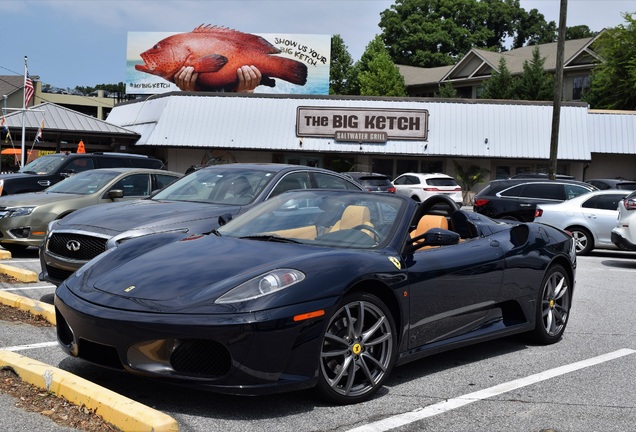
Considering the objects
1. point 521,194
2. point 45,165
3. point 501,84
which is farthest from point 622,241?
point 501,84

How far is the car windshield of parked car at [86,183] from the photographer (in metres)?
11.6

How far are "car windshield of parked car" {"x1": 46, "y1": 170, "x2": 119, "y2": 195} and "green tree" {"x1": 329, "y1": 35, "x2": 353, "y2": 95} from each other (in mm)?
62312

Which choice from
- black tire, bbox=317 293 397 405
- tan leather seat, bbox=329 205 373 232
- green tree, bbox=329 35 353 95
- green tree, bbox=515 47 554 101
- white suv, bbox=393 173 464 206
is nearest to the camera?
black tire, bbox=317 293 397 405

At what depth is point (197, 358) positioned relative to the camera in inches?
167

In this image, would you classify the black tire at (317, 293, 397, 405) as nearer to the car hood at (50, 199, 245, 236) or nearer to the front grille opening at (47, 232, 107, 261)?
the car hood at (50, 199, 245, 236)

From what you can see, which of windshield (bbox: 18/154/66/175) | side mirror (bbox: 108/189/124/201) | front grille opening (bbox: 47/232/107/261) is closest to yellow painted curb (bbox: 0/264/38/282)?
front grille opening (bbox: 47/232/107/261)

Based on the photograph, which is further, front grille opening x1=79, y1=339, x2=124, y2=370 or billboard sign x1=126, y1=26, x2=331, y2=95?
billboard sign x1=126, y1=26, x2=331, y2=95

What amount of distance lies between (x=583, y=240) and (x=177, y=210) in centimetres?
1078

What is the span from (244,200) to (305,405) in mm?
4313

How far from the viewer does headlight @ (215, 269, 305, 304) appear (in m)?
4.30

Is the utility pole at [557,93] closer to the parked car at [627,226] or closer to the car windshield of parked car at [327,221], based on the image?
the parked car at [627,226]

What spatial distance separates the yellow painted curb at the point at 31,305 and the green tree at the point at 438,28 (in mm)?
78112

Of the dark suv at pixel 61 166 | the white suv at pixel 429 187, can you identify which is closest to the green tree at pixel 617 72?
the white suv at pixel 429 187

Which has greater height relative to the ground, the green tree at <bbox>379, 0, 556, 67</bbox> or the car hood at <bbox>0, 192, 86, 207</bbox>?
the green tree at <bbox>379, 0, 556, 67</bbox>
